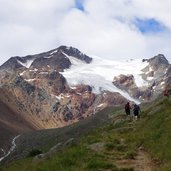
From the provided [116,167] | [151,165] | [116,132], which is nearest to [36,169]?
[116,167]

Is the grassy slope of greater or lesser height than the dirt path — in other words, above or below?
above

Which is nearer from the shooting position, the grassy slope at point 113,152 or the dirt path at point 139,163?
the grassy slope at point 113,152

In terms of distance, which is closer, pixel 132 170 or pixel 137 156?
pixel 132 170

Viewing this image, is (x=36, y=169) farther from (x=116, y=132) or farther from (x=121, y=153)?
(x=116, y=132)

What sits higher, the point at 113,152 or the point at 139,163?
the point at 113,152

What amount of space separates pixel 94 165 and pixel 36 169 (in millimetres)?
2929

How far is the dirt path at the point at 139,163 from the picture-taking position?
2802cm

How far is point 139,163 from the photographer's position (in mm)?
29391

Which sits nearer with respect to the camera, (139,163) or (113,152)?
(139,163)

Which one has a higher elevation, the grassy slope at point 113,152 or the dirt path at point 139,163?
the grassy slope at point 113,152

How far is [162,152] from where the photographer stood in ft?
95.2

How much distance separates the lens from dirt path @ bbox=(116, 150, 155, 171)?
2802cm

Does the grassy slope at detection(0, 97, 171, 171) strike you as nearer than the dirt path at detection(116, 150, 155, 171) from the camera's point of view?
Yes

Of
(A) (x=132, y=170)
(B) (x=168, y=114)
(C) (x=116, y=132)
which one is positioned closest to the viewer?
(A) (x=132, y=170)
